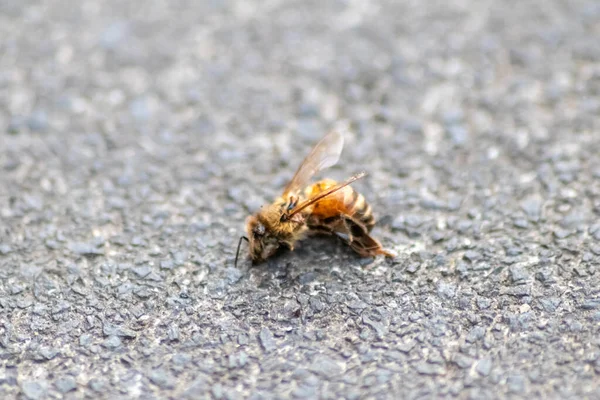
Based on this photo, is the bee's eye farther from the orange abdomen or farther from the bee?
the orange abdomen

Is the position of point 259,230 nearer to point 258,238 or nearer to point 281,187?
point 258,238

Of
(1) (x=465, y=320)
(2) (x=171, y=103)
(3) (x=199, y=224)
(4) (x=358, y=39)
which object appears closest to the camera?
(1) (x=465, y=320)

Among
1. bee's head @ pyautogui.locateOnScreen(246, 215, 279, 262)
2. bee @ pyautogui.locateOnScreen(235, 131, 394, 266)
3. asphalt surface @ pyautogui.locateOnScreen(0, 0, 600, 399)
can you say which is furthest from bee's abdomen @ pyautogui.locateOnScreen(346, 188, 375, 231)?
bee's head @ pyautogui.locateOnScreen(246, 215, 279, 262)

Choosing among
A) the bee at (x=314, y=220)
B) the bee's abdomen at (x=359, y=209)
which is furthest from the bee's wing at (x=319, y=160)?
the bee's abdomen at (x=359, y=209)

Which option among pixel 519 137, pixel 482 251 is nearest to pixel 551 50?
pixel 519 137

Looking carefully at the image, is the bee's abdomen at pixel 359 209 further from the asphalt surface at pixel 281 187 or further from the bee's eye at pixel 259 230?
the bee's eye at pixel 259 230

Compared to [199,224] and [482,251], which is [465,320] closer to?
[482,251]

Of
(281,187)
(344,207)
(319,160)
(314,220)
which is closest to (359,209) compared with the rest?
(344,207)
